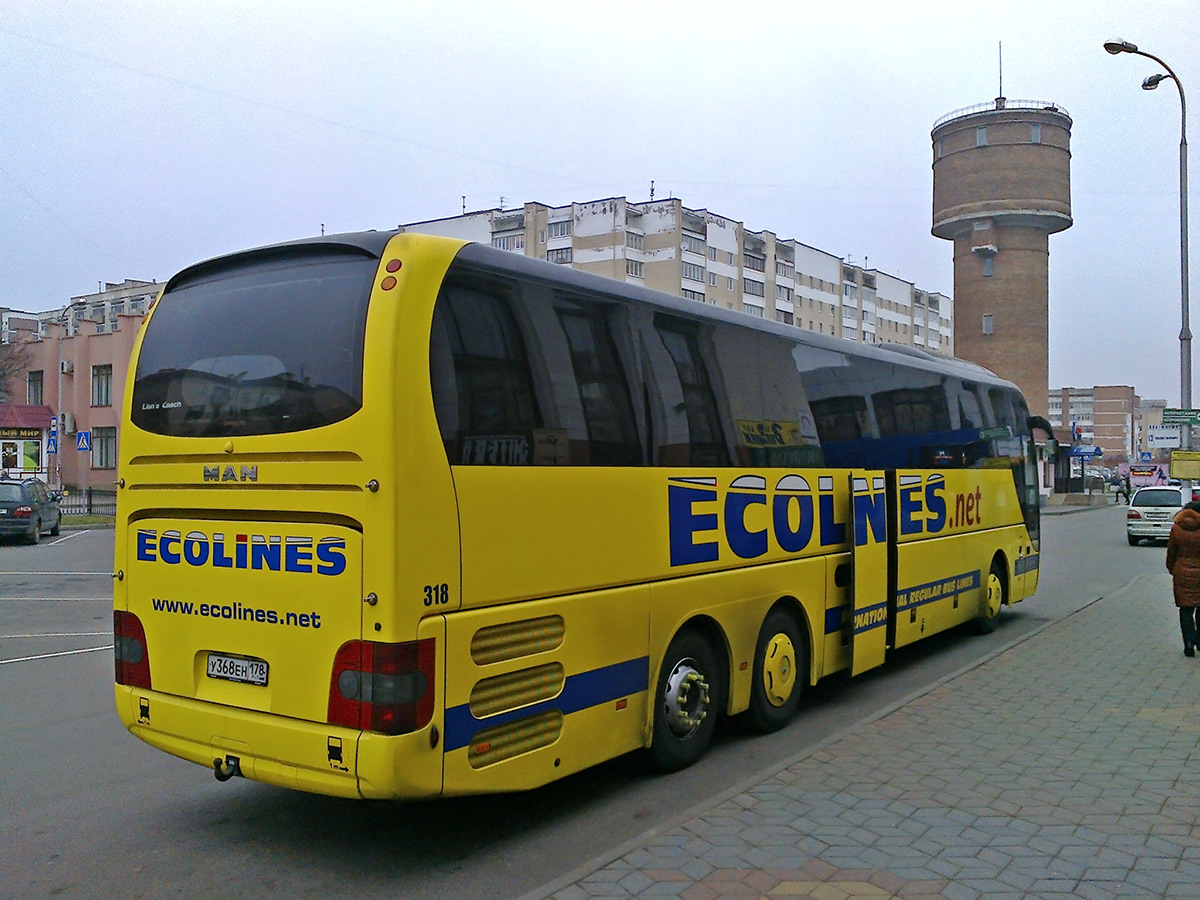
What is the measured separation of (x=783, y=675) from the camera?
8.21 metres

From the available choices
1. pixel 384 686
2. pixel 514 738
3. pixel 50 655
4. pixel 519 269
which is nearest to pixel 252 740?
pixel 384 686

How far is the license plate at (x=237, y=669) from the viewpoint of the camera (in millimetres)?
5348

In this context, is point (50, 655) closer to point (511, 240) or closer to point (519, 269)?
point (519, 269)

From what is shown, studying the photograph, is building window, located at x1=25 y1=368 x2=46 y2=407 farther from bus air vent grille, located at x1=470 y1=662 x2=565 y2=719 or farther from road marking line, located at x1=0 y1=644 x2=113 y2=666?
bus air vent grille, located at x1=470 y1=662 x2=565 y2=719

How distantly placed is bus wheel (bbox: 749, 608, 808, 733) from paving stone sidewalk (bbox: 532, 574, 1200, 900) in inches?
27.2

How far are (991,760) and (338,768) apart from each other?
434 cm

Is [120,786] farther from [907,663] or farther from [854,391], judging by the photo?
[907,663]

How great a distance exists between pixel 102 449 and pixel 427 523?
57563 mm

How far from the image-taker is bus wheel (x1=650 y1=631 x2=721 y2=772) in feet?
22.1

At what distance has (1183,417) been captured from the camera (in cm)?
2552

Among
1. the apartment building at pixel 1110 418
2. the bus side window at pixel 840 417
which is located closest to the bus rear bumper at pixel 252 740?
the bus side window at pixel 840 417

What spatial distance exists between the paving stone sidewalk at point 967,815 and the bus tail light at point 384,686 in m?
1.04

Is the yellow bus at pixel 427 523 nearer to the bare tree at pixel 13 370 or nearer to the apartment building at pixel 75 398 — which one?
the apartment building at pixel 75 398

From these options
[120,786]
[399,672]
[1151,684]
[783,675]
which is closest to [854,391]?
[783,675]
